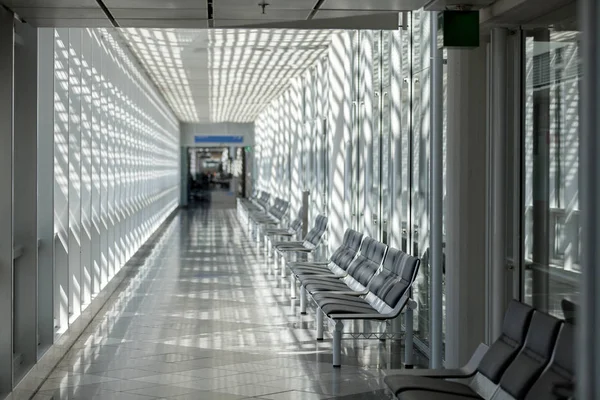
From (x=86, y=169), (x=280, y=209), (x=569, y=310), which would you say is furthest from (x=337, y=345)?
(x=280, y=209)

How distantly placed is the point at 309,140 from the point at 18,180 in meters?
13.7

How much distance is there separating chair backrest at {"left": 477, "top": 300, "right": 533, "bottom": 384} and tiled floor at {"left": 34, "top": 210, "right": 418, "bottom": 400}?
1.66 m

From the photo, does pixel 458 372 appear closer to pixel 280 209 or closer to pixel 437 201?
pixel 437 201

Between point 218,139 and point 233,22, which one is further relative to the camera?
point 218,139

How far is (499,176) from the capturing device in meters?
6.20

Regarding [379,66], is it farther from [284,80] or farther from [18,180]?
[284,80]

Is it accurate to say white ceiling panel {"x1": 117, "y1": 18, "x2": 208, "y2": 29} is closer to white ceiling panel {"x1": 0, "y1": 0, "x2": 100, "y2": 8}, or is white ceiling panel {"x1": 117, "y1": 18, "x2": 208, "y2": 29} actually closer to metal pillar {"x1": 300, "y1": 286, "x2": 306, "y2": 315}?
white ceiling panel {"x1": 0, "y1": 0, "x2": 100, "y2": 8}

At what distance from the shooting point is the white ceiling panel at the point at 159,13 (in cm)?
598

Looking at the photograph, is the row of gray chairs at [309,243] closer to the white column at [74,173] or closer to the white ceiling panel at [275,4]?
the white column at [74,173]

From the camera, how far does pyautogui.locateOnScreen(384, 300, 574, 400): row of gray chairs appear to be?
4.29 meters

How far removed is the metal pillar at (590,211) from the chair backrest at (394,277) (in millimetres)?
3949

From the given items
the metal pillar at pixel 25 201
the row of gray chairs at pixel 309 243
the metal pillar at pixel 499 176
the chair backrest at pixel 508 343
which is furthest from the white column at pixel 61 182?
the row of gray chairs at pixel 309 243

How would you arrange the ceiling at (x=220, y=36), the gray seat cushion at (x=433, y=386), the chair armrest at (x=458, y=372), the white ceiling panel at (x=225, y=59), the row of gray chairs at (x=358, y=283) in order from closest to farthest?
the gray seat cushion at (x=433, y=386) < the chair armrest at (x=458, y=372) < the ceiling at (x=220, y=36) < the row of gray chairs at (x=358, y=283) < the white ceiling panel at (x=225, y=59)

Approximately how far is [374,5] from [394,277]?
294 centimetres
